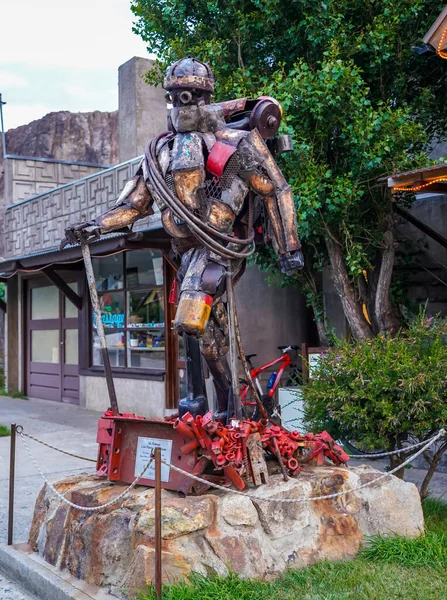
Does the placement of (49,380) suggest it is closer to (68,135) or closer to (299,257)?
(299,257)

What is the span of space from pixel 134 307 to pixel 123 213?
687 cm

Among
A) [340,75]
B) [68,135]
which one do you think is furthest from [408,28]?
[68,135]

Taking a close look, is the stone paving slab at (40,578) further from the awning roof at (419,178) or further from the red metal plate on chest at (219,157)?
the awning roof at (419,178)

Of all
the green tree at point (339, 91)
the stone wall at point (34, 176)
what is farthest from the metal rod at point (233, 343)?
the stone wall at point (34, 176)

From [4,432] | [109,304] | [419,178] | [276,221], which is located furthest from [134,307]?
[276,221]

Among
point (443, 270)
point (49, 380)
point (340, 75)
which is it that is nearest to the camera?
point (340, 75)

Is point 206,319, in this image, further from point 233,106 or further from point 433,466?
point 433,466

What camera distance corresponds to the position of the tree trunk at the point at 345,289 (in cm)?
835

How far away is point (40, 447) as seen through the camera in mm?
9211

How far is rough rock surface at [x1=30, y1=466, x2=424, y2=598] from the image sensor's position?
3949 mm

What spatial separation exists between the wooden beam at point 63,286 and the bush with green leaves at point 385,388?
26.6 ft

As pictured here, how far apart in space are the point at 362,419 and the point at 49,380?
10.9 m

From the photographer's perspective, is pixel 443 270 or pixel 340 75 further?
pixel 443 270

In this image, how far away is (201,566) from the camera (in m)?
3.93
